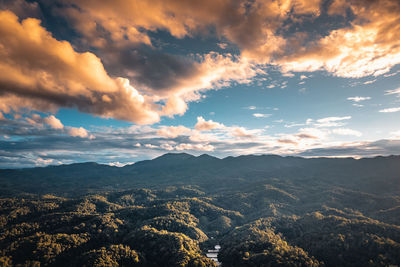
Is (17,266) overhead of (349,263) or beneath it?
overhead

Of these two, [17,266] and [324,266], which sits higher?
[17,266]

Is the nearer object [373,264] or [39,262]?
[373,264]

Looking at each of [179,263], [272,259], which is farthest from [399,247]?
[179,263]

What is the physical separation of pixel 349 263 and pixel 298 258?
167 feet

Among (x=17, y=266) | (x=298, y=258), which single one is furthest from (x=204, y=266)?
(x=17, y=266)

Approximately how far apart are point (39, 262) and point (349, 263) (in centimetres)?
29960

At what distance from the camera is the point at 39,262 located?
198 metres

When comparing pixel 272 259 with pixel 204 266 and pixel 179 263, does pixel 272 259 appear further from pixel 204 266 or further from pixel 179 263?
pixel 179 263

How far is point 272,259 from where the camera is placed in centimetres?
19525

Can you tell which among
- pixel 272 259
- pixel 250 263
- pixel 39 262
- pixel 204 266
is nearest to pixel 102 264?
pixel 39 262

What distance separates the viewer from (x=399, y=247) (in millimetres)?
196500

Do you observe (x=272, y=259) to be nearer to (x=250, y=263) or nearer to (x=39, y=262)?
(x=250, y=263)

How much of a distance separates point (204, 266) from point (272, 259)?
215 ft

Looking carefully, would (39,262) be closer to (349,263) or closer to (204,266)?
(204,266)
